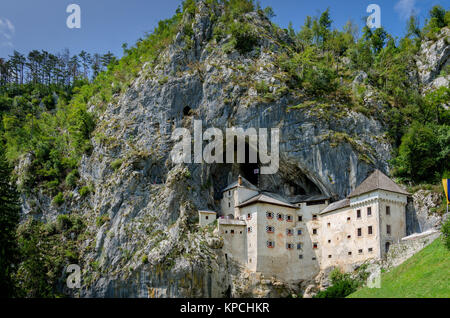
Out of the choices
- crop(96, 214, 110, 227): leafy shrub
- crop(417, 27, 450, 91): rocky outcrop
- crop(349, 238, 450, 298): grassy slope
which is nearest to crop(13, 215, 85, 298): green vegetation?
crop(96, 214, 110, 227): leafy shrub

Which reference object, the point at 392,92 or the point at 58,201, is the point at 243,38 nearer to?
the point at 392,92

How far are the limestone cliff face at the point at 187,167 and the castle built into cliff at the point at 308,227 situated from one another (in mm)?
2160

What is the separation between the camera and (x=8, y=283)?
50844 millimetres

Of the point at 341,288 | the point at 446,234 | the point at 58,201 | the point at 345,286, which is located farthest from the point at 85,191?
the point at 446,234

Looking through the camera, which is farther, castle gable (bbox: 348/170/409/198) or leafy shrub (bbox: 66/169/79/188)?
leafy shrub (bbox: 66/169/79/188)

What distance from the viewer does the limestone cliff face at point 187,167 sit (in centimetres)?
6150

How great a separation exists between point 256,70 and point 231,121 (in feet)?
32.9

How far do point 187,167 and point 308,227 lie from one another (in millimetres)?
18760

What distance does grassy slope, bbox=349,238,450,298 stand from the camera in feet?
130

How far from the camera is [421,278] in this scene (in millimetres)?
42938

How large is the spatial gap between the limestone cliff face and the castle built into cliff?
2160mm

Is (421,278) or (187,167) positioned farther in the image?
(187,167)

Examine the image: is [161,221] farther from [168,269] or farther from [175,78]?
[175,78]

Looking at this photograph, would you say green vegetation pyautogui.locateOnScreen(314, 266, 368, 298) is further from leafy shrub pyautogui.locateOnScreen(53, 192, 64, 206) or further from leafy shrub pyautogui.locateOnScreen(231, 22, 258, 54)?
leafy shrub pyautogui.locateOnScreen(53, 192, 64, 206)
